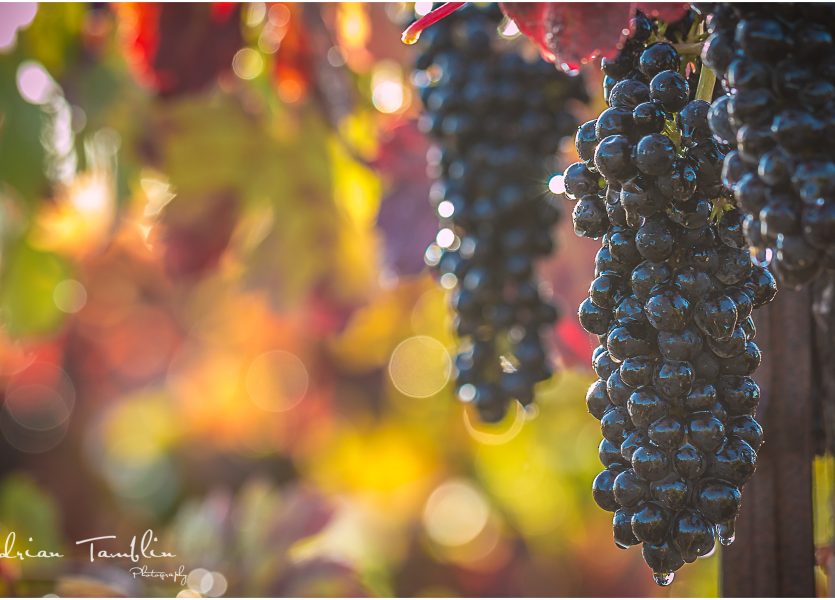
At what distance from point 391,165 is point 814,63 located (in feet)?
2.35

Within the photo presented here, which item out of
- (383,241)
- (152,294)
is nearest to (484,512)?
(152,294)

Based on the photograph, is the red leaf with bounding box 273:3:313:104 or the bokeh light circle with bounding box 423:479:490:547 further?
the bokeh light circle with bounding box 423:479:490:547

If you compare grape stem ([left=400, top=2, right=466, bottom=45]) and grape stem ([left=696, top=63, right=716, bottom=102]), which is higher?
grape stem ([left=400, top=2, right=466, bottom=45])

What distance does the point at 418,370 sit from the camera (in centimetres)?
217

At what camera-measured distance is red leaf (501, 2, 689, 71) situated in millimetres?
413

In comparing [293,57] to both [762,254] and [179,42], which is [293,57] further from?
[762,254]

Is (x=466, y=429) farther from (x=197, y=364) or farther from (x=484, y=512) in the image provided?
(x=197, y=364)

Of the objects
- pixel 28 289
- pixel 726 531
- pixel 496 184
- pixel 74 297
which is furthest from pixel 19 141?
pixel 726 531

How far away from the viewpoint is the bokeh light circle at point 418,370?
2.08 meters

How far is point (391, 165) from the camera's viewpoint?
1.04 m

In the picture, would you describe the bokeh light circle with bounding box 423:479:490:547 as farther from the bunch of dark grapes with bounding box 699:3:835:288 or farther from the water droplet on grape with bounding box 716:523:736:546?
the bunch of dark grapes with bounding box 699:3:835:288

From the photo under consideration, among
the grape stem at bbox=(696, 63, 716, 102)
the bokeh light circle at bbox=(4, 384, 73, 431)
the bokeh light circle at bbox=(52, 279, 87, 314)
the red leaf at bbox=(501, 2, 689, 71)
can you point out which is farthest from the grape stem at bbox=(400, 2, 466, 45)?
the bokeh light circle at bbox=(4, 384, 73, 431)

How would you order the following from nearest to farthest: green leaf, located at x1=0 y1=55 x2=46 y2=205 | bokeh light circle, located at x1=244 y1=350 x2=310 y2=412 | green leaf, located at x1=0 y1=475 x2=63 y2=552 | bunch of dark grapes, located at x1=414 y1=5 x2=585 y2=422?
bunch of dark grapes, located at x1=414 y1=5 x2=585 y2=422 → green leaf, located at x1=0 y1=55 x2=46 y2=205 → green leaf, located at x1=0 y1=475 x2=63 y2=552 → bokeh light circle, located at x1=244 y1=350 x2=310 y2=412

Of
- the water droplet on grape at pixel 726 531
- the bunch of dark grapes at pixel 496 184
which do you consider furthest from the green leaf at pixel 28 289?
the water droplet on grape at pixel 726 531
